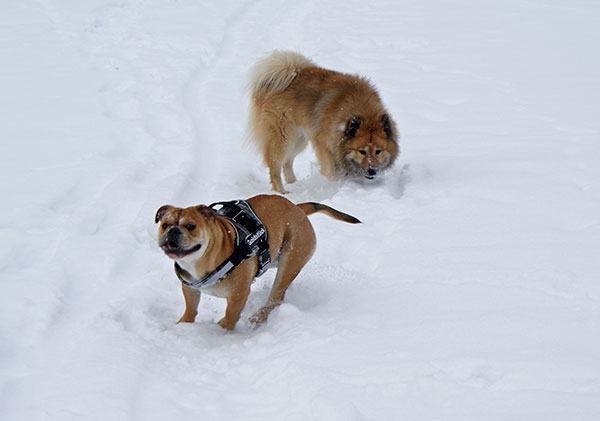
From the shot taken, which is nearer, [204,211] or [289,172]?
[204,211]

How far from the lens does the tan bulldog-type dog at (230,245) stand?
2.95 meters

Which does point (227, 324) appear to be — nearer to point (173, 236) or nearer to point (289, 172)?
point (173, 236)

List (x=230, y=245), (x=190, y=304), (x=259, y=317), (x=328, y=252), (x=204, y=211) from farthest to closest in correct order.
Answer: (x=328, y=252) → (x=259, y=317) → (x=190, y=304) → (x=230, y=245) → (x=204, y=211)

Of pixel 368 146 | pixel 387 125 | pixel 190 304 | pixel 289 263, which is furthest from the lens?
pixel 387 125

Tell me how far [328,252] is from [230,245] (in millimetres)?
1250

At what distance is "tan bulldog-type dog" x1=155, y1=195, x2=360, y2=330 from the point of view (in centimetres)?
295

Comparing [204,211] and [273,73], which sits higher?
[273,73]

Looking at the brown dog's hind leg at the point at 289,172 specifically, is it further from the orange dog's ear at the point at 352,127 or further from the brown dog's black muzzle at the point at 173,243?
the brown dog's black muzzle at the point at 173,243

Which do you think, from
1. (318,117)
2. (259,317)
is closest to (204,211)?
(259,317)

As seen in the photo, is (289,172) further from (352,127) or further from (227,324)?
(227,324)

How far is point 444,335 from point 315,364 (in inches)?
28.8

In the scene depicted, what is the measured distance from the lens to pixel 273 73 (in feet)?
20.2

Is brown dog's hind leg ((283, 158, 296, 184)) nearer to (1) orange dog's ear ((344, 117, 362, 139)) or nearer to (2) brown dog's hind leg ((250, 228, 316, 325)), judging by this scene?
(1) orange dog's ear ((344, 117, 362, 139))

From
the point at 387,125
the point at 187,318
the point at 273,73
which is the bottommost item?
the point at 187,318
